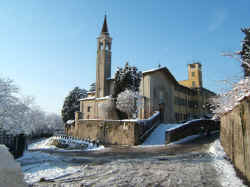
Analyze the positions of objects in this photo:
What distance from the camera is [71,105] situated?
178 ft

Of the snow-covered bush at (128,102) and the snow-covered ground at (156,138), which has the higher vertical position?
the snow-covered bush at (128,102)

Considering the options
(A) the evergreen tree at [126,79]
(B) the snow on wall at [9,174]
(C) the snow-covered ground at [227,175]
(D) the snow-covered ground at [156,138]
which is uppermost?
(A) the evergreen tree at [126,79]

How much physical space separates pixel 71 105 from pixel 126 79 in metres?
26.1

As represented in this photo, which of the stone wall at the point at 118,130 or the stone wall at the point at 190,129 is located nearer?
the stone wall at the point at 190,129

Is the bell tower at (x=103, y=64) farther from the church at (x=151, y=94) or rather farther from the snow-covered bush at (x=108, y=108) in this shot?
the snow-covered bush at (x=108, y=108)

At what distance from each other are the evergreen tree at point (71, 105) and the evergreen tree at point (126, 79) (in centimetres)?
2316

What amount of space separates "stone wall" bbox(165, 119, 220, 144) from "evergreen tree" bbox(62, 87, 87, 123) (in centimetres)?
3787

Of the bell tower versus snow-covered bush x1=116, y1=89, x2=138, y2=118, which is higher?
the bell tower

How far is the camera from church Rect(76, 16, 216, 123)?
Result: 33.3 metres

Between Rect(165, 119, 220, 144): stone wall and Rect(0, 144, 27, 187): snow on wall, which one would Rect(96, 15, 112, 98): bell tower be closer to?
Rect(165, 119, 220, 144): stone wall

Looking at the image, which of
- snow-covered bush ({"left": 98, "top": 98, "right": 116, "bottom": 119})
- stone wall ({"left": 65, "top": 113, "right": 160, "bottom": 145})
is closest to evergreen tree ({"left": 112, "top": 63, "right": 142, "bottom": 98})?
snow-covered bush ({"left": 98, "top": 98, "right": 116, "bottom": 119})

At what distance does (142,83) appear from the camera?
3378cm

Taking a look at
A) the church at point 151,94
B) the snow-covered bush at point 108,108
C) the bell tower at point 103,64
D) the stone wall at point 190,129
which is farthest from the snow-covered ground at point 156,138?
the bell tower at point 103,64

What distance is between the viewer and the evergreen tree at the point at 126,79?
33500 millimetres
